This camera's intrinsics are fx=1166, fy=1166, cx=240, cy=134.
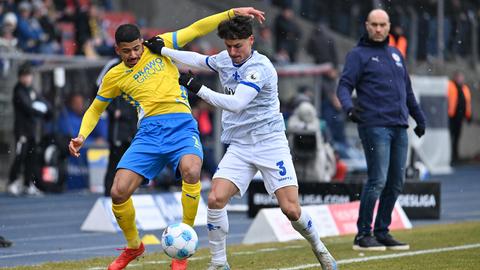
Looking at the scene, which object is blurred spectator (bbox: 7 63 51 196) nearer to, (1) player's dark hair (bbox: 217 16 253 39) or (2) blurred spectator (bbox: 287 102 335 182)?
(2) blurred spectator (bbox: 287 102 335 182)

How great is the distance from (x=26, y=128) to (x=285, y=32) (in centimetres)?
876

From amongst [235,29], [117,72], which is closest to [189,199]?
[117,72]

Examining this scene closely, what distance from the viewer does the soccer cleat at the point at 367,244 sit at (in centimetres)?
1158

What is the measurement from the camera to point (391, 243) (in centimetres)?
1170

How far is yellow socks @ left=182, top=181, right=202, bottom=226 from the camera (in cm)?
963

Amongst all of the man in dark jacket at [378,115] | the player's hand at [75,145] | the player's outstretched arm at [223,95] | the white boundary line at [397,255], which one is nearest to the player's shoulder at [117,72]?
the player's hand at [75,145]

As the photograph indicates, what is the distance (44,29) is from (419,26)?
902 centimetres

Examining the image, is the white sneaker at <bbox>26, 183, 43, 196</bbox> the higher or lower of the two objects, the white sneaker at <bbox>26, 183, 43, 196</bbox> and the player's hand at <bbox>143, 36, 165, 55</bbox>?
the lower

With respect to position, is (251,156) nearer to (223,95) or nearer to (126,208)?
(223,95)

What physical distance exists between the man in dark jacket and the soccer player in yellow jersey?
7.12 feet

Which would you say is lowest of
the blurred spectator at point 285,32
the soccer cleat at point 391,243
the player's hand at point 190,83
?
the blurred spectator at point 285,32

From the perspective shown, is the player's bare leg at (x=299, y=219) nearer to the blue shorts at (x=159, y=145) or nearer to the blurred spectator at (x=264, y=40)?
the blue shorts at (x=159, y=145)

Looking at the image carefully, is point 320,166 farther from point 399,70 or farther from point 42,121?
point 399,70

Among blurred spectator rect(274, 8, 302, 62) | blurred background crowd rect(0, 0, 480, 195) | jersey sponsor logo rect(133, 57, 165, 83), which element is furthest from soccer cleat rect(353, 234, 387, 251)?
blurred spectator rect(274, 8, 302, 62)
